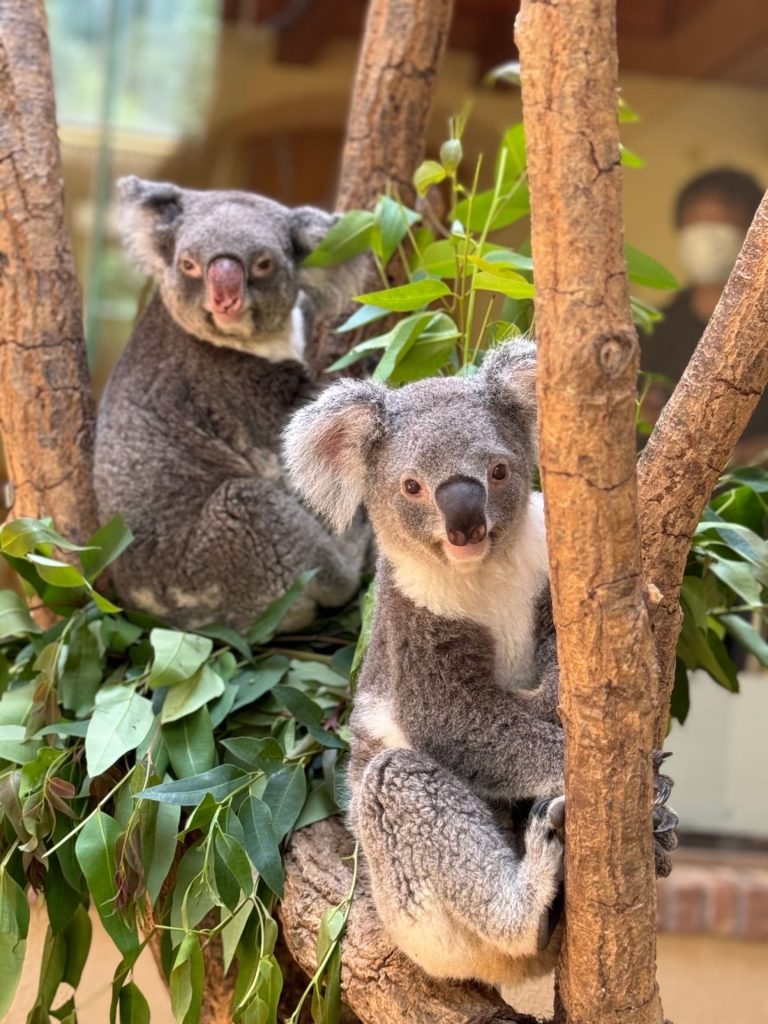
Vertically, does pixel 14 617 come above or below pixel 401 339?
below

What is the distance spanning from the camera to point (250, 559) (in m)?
3.41

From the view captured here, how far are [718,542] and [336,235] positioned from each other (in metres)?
1.27

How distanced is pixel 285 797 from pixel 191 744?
0.81 feet

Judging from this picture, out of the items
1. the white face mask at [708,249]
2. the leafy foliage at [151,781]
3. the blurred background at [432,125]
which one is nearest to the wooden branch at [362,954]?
the leafy foliage at [151,781]

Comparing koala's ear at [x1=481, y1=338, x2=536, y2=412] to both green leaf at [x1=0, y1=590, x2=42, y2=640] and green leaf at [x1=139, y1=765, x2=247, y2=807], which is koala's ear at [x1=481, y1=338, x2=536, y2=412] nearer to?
green leaf at [x1=139, y1=765, x2=247, y2=807]

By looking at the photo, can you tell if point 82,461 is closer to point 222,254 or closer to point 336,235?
point 222,254

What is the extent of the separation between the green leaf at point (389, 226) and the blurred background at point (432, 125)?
2023 millimetres

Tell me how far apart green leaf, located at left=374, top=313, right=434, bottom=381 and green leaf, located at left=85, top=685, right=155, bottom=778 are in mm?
894

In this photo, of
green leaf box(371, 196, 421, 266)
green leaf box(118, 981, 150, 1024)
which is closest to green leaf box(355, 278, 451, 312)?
green leaf box(371, 196, 421, 266)

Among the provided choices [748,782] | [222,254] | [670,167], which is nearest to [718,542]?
[222,254]

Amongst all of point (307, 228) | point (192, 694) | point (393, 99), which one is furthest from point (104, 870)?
point (393, 99)

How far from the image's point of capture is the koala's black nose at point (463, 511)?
1930 mm

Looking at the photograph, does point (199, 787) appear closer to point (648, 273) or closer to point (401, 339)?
point (401, 339)

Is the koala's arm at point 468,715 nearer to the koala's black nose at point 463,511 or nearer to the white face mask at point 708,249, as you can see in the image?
the koala's black nose at point 463,511
